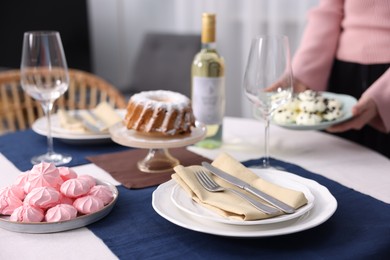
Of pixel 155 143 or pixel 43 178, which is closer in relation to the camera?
pixel 43 178

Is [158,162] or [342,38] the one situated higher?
[342,38]

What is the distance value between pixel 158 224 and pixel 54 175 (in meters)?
0.19

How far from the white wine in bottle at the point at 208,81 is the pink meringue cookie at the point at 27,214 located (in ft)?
1.89

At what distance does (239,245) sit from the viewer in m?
0.82

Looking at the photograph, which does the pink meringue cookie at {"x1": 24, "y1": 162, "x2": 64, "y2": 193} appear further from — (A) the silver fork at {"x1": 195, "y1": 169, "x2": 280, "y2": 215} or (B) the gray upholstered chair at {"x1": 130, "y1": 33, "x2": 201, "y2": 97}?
(B) the gray upholstered chair at {"x1": 130, "y1": 33, "x2": 201, "y2": 97}

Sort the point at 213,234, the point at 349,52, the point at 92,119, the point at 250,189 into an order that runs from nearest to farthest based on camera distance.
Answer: the point at 213,234
the point at 250,189
the point at 92,119
the point at 349,52

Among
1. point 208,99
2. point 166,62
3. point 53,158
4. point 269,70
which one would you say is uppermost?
point 269,70

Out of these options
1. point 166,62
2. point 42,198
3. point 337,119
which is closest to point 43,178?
point 42,198

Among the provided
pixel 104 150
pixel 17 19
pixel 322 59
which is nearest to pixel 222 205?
pixel 104 150

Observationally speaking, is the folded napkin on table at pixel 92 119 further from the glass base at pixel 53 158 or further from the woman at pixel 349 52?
the woman at pixel 349 52

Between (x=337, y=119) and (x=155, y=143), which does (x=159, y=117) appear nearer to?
(x=155, y=143)

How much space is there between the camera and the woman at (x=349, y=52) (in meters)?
1.63

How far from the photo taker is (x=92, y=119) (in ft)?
4.91

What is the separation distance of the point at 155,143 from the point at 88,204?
280 millimetres
